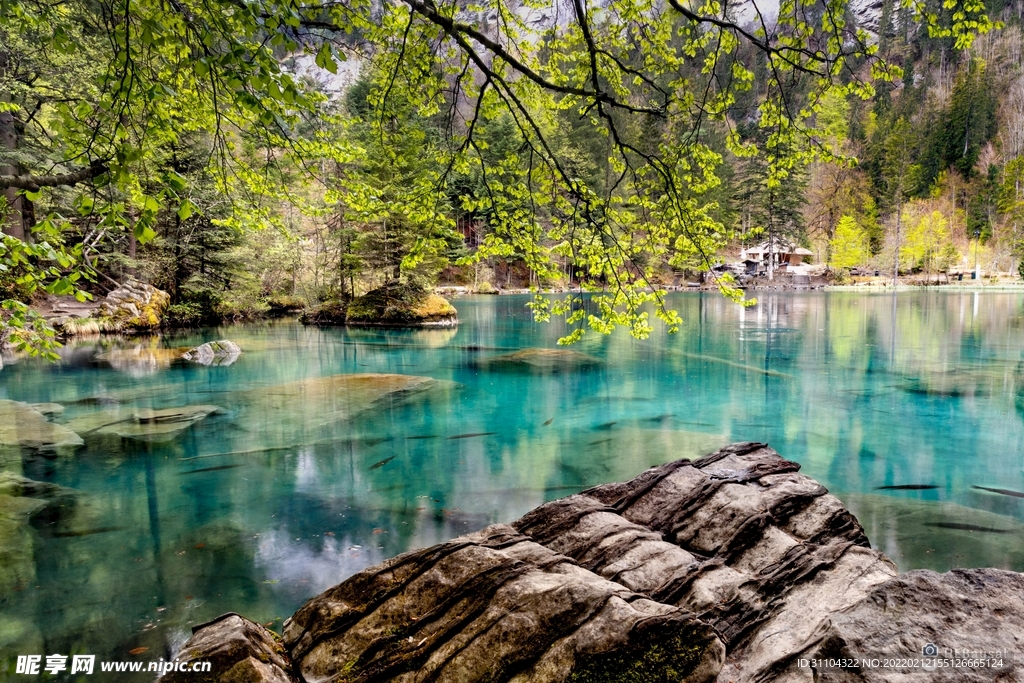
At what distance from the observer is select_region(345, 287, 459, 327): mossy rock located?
26.7m

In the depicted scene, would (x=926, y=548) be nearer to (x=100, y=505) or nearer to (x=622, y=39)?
(x=622, y=39)

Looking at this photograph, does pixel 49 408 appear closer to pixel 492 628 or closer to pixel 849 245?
pixel 492 628

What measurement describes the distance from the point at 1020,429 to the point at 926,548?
20.8 feet

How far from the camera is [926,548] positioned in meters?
5.16

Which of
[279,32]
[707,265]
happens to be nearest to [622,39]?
[707,265]

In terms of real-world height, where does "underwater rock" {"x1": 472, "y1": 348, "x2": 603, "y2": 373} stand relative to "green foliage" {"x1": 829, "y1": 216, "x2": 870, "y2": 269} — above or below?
below

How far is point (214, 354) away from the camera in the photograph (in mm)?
17125

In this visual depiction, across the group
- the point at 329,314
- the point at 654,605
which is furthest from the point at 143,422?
the point at 329,314

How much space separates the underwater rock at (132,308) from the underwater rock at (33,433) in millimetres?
13477

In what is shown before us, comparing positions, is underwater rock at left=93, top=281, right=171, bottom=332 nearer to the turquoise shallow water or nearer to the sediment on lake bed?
the turquoise shallow water

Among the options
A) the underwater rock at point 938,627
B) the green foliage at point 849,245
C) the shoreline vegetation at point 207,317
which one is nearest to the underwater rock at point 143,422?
the underwater rock at point 938,627

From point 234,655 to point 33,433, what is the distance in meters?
9.85

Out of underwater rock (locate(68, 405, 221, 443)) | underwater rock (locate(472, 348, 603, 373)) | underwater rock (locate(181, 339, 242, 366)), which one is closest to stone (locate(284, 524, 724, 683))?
underwater rock (locate(68, 405, 221, 443))

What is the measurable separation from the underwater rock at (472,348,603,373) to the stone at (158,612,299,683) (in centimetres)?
1247
